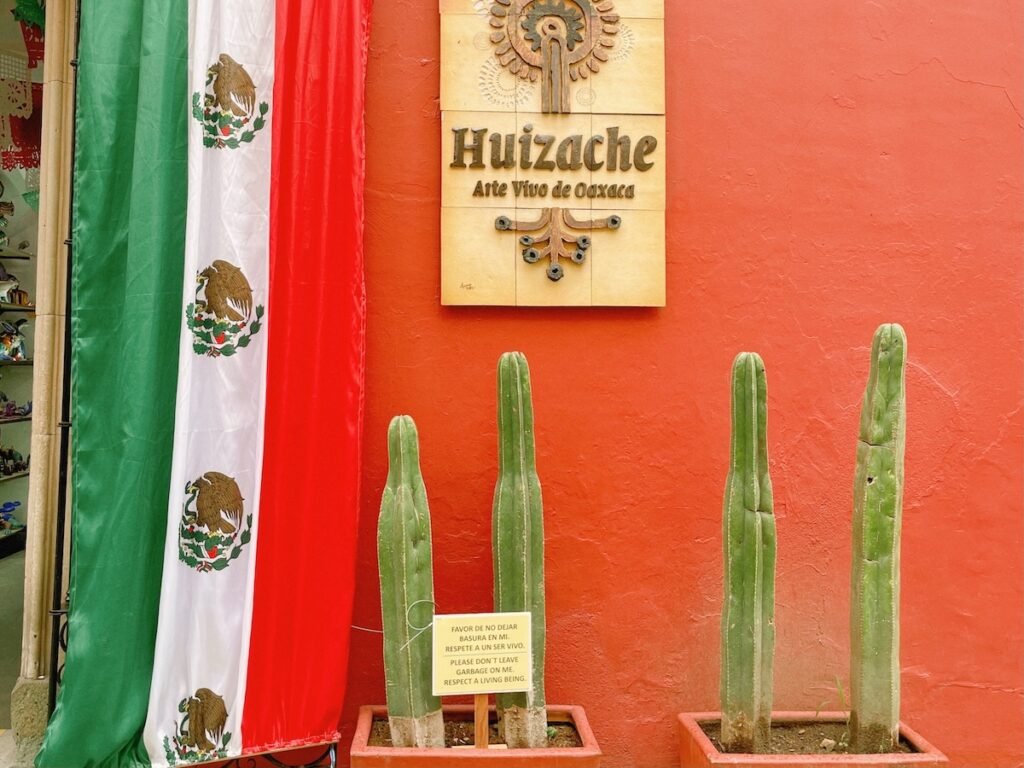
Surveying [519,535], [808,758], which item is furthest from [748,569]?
[519,535]

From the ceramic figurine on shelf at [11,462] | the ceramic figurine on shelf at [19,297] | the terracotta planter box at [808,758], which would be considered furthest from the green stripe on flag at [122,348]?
the ceramic figurine on shelf at [11,462]

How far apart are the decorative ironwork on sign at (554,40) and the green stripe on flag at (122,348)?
890 millimetres

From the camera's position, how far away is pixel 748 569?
2092 millimetres

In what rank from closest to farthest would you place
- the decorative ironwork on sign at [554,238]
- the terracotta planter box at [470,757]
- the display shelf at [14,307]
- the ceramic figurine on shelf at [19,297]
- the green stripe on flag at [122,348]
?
the terracotta planter box at [470,757], the green stripe on flag at [122,348], the decorative ironwork on sign at [554,238], the display shelf at [14,307], the ceramic figurine on shelf at [19,297]

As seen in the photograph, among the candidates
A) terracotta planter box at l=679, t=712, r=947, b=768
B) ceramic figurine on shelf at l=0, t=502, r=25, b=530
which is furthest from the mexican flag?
ceramic figurine on shelf at l=0, t=502, r=25, b=530

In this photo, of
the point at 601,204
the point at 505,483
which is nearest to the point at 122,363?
the point at 505,483

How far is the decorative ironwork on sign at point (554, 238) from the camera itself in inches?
96.0

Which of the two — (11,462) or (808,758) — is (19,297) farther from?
(808,758)

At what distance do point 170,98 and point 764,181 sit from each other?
66.9 inches

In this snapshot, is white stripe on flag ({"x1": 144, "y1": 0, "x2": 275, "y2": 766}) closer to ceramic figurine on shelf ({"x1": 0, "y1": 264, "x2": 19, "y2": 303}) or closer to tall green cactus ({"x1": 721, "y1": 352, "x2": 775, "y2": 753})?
tall green cactus ({"x1": 721, "y1": 352, "x2": 775, "y2": 753})

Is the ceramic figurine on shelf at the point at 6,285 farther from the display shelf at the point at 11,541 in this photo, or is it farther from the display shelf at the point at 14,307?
the display shelf at the point at 11,541

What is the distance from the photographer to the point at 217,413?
2189 mm

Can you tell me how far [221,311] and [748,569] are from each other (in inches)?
58.8

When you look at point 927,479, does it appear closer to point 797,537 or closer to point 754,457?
point 797,537
